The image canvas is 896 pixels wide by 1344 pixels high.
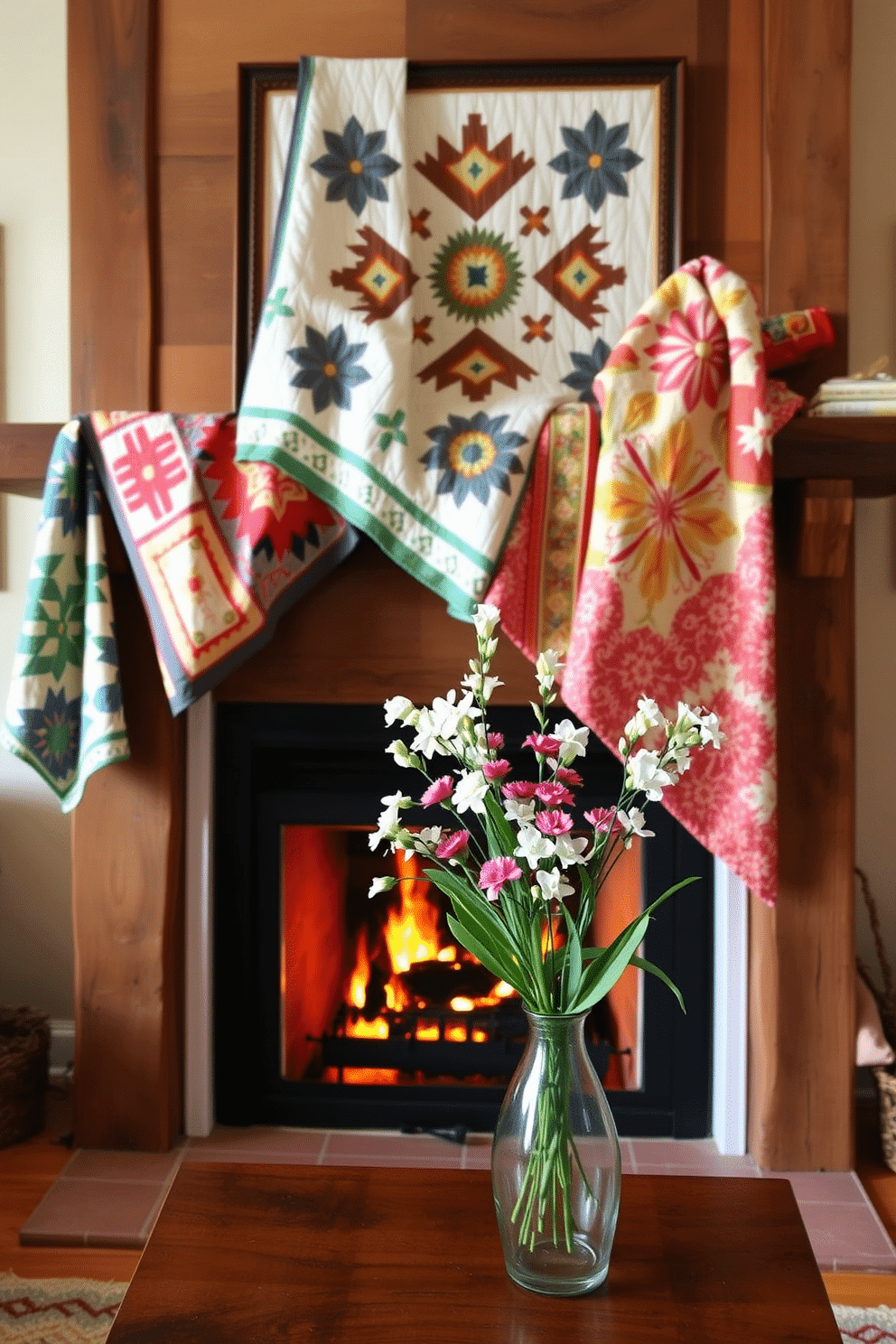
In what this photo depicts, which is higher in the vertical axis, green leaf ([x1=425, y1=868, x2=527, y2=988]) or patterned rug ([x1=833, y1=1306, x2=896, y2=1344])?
green leaf ([x1=425, y1=868, x2=527, y2=988])

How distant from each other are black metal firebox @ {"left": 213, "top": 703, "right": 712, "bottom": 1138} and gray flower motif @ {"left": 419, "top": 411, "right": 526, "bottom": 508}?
439mm

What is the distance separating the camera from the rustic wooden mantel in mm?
2105

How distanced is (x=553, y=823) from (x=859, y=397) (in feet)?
4.04

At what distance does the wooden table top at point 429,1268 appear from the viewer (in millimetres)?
1084

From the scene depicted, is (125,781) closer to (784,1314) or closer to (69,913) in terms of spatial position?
(69,913)

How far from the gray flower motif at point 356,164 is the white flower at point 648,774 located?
1.39m

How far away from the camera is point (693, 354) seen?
197 cm

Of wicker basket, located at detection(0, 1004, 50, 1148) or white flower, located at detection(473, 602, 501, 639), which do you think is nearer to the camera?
white flower, located at detection(473, 602, 501, 639)

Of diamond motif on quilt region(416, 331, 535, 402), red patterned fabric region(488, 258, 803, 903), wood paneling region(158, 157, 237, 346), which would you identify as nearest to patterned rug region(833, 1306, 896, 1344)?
red patterned fabric region(488, 258, 803, 903)

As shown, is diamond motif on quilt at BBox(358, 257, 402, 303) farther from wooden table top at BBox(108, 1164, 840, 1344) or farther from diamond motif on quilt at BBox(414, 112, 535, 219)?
wooden table top at BBox(108, 1164, 840, 1344)

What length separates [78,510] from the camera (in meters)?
2.09

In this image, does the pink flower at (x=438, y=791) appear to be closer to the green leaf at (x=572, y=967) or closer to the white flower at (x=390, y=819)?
the white flower at (x=390, y=819)

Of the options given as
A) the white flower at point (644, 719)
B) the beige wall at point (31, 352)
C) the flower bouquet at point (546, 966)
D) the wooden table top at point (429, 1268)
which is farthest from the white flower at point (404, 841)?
the beige wall at point (31, 352)

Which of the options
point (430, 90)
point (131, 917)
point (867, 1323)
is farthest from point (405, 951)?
point (430, 90)
